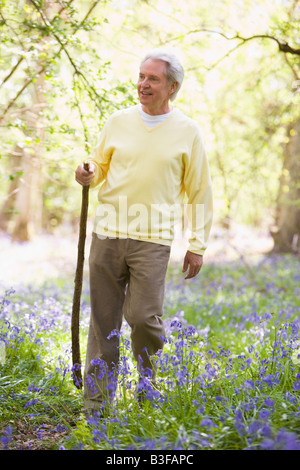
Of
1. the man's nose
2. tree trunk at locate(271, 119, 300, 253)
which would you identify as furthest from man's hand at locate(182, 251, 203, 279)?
tree trunk at locate(271, 119, 300, 253)

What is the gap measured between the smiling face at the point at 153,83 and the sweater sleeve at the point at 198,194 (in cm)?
37

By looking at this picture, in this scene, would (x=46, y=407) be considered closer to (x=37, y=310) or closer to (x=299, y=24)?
(x=37, y=310)

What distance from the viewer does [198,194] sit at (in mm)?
3383

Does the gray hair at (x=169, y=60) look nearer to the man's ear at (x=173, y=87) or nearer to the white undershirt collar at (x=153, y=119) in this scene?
the man's ear at (x=173, y=87)

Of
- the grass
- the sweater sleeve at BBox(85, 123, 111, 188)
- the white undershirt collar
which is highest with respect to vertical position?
the white undershirt collar

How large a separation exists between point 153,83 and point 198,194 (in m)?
0.79

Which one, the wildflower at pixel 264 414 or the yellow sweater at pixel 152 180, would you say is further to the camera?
the yellow sweater at pixel 152 180

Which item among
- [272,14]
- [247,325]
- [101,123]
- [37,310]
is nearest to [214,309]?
[247,325]

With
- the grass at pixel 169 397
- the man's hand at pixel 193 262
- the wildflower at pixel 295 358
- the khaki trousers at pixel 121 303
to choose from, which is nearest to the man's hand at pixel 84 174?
the khaki trousers at pixel 121 303

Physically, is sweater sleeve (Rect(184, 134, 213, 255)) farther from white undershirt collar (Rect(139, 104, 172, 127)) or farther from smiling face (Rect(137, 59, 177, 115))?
smiling face (Rect(137, 59, 177, 115))

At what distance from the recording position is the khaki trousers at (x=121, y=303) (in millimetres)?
3195

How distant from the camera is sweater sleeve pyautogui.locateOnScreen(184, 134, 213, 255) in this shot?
332 centimetres

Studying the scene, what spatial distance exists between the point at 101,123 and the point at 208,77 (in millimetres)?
3473
